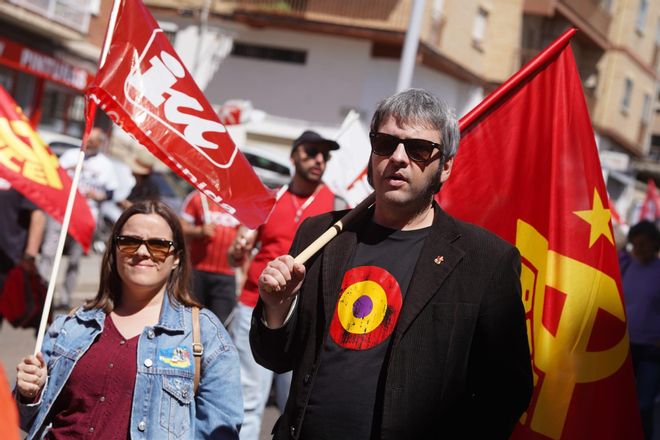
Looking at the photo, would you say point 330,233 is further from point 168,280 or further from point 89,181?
point 89,181

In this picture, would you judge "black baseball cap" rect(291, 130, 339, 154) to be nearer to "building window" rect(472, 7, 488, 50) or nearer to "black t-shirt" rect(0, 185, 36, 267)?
"black t-shirt" rect(0, 185, 36, 267)

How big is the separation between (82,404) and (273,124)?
87.7 ft

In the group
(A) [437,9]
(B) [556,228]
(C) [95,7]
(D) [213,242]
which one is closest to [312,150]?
(D) [213,242]

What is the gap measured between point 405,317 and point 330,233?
422 mm

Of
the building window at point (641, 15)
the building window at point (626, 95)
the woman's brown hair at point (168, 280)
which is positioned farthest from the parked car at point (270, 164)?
the building window at point (641, 15)

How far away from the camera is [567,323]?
13.2ft

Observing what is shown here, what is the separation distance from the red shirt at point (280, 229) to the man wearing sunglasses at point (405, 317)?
3.29m

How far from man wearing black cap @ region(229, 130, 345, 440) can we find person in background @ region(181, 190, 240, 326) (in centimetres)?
66

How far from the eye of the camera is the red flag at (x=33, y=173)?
6008mm

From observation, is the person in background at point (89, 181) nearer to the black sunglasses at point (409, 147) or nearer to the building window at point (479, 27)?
the black sunglasses at point (409, 147)

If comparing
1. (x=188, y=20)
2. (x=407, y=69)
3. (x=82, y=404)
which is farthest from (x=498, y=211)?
(x=188, y=20)

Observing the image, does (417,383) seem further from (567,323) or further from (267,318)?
(567,323)

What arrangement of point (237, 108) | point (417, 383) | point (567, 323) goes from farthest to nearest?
1. point (237, 108)
2. point (567, 323)
3. point (417, 383)

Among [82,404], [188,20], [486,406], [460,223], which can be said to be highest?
[188,20]
